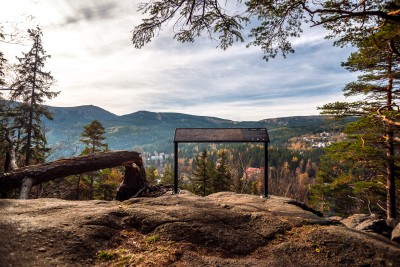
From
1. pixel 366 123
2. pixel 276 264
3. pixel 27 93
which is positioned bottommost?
pixel 276 264

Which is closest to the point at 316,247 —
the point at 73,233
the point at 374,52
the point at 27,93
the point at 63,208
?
the point at 73,233

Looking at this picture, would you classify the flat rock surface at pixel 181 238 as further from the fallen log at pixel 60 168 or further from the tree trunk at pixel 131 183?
the tree trunk at pixel 131 183

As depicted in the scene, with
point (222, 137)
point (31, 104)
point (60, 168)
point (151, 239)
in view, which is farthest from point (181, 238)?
point (31, 104)

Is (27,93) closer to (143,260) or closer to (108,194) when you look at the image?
(108,194)

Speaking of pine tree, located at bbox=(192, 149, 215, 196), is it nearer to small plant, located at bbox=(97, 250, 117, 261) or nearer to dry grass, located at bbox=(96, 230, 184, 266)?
dry grass, located at bbox=(96, 230, 184, 266)

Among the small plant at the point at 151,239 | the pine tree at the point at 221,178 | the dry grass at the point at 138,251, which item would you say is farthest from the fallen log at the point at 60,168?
the pine tree at the point at 221,178

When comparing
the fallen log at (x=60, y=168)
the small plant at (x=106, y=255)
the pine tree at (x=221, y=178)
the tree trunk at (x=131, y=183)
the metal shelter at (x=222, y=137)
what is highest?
the metal shelter at (x=222, y=137)

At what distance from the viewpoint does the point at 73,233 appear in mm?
4730

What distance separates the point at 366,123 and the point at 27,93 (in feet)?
85.8

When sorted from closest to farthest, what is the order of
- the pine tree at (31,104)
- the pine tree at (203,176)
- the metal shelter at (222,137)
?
the metal shelter at (222,137) → the pine tree at (31,104) → the pine tree at (203,176)

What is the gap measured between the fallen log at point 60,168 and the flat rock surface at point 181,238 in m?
2.79

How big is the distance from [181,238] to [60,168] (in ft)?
23.4

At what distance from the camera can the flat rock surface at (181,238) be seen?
13.7 ft

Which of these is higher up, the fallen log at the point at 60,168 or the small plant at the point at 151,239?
the fallen log at the point at 60,168
